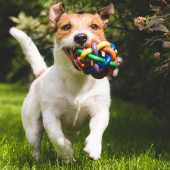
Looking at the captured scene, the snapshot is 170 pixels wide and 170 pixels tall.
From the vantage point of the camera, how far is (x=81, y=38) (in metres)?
2.46

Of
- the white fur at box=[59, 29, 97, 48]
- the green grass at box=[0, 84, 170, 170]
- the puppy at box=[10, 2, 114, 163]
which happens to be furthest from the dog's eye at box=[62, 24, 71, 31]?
the green grass at box=[0, 84, 170, 170]

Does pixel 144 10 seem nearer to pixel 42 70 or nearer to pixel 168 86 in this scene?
pixel 168 86

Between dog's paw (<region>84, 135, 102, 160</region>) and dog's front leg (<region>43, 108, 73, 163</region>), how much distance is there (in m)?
0.32

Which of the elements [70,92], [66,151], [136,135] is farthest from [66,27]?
[136,135]

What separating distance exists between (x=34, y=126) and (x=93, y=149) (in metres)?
1.08

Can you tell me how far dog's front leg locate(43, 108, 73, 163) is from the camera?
2512mm

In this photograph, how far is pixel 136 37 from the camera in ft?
10.8

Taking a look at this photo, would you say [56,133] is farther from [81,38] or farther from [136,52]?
[136,52]

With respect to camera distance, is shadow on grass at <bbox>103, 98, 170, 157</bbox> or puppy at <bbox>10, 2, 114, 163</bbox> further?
shadow on grass at <bbox>103, 98, 170, 157</bbox>

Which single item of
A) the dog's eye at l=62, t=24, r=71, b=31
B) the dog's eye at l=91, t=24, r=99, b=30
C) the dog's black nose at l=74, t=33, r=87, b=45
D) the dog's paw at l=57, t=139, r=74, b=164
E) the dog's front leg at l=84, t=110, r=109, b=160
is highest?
the dog's black nose at l=74, t=33, r=87, b=45

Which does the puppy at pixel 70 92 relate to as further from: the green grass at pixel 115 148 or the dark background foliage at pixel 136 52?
the dark background foliage at pixel 136 52

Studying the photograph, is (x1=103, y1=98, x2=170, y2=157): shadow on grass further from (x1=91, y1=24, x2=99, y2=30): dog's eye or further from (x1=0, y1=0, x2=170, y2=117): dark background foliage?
(x1=91, y1=24, x2=99, y2=30): dog's eye

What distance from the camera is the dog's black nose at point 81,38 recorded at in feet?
8.04

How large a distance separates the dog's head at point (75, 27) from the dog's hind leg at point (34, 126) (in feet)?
2.77
